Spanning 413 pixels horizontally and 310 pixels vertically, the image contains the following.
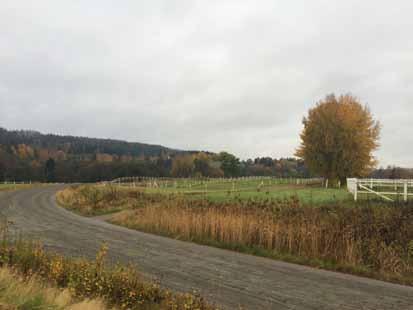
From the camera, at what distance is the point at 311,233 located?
1013 cm

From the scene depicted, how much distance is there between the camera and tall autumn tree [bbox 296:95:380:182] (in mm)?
45000

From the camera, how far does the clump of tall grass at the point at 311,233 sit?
29.0ft

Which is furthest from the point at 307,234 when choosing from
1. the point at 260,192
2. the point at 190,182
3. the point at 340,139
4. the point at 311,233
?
the point at 190,182

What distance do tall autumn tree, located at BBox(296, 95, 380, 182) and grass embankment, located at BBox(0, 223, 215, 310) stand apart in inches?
1685

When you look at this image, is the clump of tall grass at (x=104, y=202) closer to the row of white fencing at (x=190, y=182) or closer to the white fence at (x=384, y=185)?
the white fence at (x=384, y=185)

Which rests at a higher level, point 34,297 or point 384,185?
point 384,185

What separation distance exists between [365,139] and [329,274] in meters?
41.2

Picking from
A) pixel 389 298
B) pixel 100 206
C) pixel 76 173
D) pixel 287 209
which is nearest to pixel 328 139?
pixel 100 206

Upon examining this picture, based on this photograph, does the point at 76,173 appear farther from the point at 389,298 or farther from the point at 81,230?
the point at 389,298

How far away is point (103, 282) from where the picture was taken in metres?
5.89

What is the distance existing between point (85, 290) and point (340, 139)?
4439cm

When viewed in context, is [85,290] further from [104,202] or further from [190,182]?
[190,182]

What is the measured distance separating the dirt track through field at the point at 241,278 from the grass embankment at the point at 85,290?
3.24 ft

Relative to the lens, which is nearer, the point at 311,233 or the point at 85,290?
the point at 85,290
